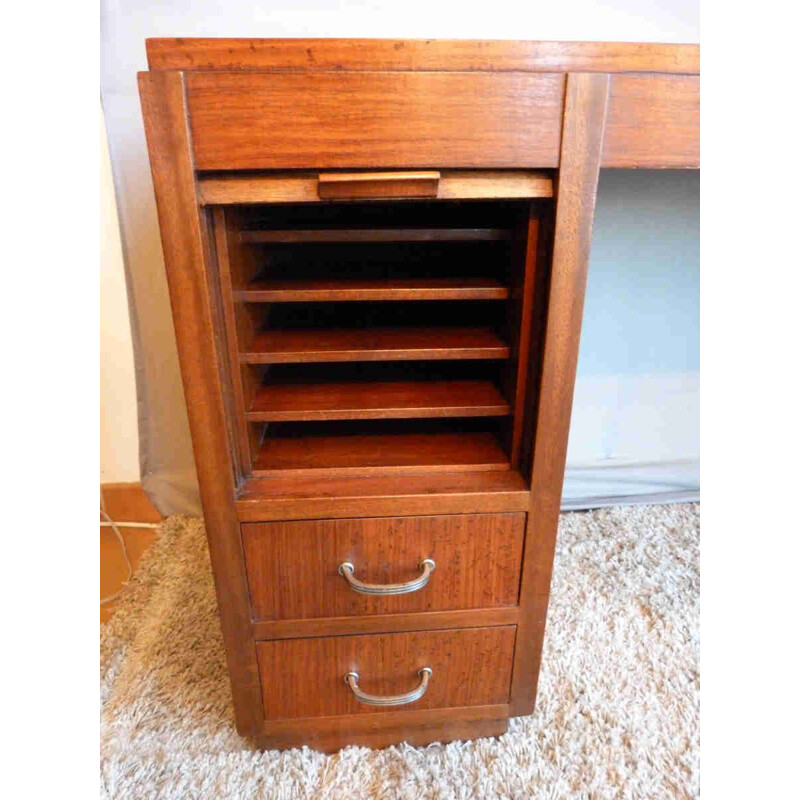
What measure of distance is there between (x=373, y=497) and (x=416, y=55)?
1.46 feet

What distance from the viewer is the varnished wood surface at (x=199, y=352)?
47 cm

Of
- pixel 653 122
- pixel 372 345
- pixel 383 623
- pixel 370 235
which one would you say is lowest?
pixel 383 623

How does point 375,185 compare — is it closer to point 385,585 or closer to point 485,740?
point 385,585

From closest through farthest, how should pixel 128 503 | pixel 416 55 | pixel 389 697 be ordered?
1. pixel 416 55
2. pixel 389 697
3. pixel 128 503

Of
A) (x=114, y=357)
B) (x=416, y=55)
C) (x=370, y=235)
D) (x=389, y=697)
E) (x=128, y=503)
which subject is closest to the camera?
(x=416, y=55)

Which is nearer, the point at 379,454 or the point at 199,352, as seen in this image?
the point at 199,352

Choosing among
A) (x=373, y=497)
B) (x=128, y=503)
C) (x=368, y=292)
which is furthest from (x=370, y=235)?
(x=128, y=503)

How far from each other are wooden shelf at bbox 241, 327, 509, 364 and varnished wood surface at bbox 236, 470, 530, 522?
0.15m

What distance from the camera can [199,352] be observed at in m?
0.54

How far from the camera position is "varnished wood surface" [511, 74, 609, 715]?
490 mm

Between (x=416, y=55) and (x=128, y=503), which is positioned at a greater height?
(x=416, y=55)

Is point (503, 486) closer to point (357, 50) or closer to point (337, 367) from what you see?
point (337, 367)

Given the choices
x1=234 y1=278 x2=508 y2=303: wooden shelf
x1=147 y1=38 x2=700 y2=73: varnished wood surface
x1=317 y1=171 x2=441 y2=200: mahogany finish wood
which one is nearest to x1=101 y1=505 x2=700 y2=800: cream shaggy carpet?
x1=234 y1=278 x2=508 y2=303: wooden shelf
